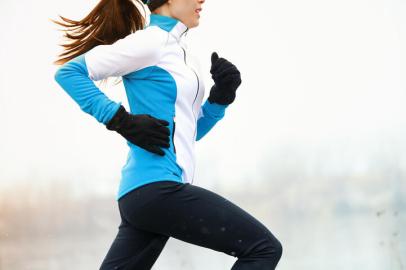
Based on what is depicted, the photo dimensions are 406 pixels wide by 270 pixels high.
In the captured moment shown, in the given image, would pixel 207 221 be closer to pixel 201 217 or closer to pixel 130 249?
pixel 201 217

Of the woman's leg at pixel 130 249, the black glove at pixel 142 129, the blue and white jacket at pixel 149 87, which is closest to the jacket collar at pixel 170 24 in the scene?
→ the blue and white jacket at pixel 149 87

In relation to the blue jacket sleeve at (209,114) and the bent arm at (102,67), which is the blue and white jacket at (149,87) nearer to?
the bent arm at (102,67)

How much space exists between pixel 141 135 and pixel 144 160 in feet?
0.23

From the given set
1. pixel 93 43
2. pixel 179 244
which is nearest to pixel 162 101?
pixel 93 43

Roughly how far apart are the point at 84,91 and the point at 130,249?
413 millimetres

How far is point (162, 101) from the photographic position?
5.61ft

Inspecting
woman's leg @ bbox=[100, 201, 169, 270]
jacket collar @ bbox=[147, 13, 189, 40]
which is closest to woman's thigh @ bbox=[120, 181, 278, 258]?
woman's leg @ bbox=[100, 201, 169, 270]

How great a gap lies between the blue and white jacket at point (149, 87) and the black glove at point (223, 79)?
6.3 inches

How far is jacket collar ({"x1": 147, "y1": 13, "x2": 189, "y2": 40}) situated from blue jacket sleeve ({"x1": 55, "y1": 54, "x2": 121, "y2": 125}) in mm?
227

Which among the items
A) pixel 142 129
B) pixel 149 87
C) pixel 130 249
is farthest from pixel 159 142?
pixel 130 249

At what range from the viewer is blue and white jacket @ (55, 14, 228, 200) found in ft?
5.48

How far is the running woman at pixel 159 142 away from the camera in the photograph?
1619 millimetres

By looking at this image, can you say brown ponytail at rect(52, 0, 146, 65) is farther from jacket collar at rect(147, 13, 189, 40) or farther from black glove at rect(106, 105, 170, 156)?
black glove at rect(106, 105, 170, 156)

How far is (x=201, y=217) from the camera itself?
1.61 meters
